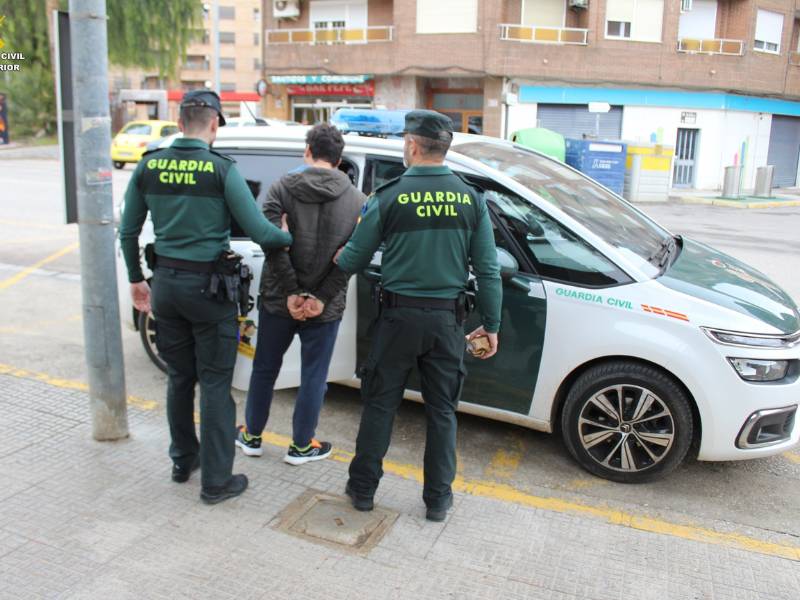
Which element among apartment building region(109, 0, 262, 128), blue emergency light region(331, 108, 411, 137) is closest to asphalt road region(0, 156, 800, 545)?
blue emergency light region(331, 108, 411, 137)

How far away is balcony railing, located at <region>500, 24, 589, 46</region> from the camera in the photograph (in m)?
29.9

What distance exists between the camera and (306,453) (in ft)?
13.4

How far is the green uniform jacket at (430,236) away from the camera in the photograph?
3.23m

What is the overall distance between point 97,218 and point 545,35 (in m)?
29.0

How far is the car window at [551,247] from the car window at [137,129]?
23.6 m

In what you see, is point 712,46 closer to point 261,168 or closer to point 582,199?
point 582,199

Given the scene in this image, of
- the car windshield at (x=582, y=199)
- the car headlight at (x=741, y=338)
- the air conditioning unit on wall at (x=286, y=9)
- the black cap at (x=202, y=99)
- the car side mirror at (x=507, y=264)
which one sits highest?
the air conditioning unit on wall at (x=286, y=9)

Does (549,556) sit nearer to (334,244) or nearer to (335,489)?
(335,489)

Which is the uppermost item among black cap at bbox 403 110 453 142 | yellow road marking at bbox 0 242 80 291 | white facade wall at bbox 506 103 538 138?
white facade wall at bbox 506 103 538 138

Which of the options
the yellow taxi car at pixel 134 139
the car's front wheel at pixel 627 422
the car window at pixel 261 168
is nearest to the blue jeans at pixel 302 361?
the car window at pixel 261 168

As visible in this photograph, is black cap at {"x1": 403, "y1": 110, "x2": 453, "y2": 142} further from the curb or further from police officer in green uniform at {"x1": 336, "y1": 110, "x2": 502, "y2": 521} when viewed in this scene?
the curb

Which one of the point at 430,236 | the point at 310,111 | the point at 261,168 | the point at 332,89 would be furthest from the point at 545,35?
the point at 430,236

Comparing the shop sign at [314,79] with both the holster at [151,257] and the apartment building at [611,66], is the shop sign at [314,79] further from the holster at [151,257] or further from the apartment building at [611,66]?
the holster at [151,257]

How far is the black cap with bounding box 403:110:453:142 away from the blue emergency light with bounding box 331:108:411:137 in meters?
1.55
